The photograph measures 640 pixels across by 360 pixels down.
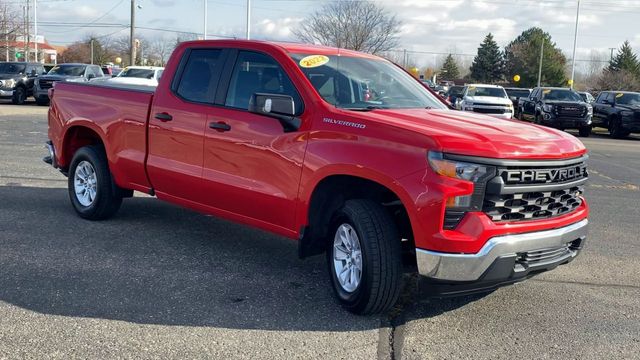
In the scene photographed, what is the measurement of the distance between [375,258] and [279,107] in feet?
4.44

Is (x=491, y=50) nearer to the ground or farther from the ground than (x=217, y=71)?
farther from the ground

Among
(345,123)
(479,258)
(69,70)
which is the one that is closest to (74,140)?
(345,123)

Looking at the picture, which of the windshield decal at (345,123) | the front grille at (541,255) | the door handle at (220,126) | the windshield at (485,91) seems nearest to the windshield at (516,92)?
the windshield at (485,91)

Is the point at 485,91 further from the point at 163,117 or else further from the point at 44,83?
the point at 163,117

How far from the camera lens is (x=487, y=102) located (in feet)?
79.2

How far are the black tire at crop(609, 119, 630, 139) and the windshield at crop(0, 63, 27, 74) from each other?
2471 cm

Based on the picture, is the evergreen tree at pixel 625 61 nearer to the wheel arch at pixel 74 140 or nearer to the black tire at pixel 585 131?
the black tire at pixel 585 131

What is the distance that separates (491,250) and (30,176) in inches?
309

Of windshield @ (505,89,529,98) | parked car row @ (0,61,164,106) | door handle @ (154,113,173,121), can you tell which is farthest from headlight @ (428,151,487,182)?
windshield @ (505,89,529,98)

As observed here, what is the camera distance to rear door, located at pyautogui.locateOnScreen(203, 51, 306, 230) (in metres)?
4.91

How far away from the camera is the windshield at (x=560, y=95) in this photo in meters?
24.9

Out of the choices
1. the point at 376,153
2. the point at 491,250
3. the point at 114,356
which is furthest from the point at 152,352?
the point at 491,250

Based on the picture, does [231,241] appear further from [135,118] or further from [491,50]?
[491,50]

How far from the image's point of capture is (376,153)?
4281 millimetres
